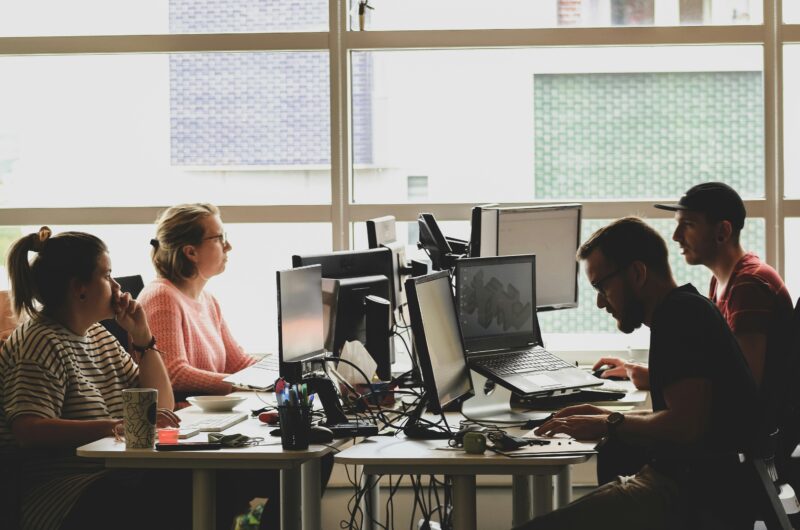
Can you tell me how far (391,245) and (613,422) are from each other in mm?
1447

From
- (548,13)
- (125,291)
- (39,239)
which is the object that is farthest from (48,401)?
(548,13)

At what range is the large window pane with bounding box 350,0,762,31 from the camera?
13.8ft

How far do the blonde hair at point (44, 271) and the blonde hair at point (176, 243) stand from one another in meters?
0.91

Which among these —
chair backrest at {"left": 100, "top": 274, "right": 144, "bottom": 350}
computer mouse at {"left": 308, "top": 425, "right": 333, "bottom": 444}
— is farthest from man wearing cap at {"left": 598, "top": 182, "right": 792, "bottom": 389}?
chair backrest at {"left": 100, "top": 274, "right": 144, "bottom": 350}

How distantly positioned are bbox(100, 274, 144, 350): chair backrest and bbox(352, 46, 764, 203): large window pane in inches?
45.6

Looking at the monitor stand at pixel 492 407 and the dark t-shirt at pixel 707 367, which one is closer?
the dark t-shirt at pixel 707 367

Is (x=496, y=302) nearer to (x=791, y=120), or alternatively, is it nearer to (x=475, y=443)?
(x=475, y=443)

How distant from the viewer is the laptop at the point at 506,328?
284 cm

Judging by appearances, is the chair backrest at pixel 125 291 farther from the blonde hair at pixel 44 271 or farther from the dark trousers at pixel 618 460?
the dark trousers at pixel 618 460

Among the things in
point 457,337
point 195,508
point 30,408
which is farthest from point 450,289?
point 30,408

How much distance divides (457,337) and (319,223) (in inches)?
68.2

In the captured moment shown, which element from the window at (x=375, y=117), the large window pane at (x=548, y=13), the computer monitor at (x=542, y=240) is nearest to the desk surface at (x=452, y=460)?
the computer monitor at (x=542, y=240)

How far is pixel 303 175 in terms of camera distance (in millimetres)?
4324

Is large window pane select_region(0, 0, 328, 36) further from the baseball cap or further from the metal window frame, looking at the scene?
the baseball cap
